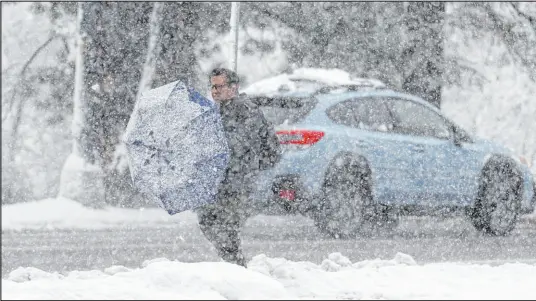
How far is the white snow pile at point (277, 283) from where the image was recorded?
5.54 m

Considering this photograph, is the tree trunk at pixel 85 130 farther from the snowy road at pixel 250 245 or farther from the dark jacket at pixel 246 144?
the dark jacket at pixel 246 144

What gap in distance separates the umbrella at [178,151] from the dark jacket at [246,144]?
0.12 m

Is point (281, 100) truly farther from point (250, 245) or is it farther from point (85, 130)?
point (85, 130)

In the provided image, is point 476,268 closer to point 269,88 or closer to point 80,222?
point 269,88

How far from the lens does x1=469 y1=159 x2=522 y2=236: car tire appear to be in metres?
13.8

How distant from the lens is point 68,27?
25.5 m

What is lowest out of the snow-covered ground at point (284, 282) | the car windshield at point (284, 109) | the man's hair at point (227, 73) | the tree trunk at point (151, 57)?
the snow-covered ground at point (284, 282)

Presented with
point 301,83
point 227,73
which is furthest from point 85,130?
point 227,73

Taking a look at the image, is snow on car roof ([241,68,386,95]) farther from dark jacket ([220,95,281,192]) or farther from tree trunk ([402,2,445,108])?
tree trunk ([402,2,445,108])

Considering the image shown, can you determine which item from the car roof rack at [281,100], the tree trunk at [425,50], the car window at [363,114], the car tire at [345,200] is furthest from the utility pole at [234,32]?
the car tire at [345,200]

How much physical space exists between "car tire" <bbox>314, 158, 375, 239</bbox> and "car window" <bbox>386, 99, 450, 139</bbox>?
857mm

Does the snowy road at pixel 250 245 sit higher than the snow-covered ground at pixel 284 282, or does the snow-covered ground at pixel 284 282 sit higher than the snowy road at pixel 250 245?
the snow-covered ground at pixel 284 282

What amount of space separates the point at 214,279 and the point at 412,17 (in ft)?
54.1

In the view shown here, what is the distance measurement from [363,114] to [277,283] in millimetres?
6990
